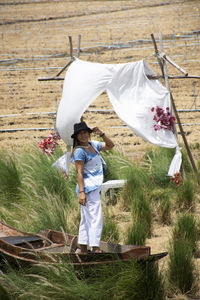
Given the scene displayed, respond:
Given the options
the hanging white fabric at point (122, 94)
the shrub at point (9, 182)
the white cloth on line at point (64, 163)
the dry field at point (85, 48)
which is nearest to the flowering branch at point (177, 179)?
the hanging white fabric at point (122, 94)

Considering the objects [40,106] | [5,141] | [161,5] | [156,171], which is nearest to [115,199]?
[156,171]

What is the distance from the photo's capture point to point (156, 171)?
26.3 ft

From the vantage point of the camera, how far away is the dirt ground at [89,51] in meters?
12.9

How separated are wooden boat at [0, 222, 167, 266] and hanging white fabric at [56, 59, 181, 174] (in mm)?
1402

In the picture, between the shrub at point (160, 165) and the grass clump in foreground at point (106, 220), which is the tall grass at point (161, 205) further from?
the shrub at point (160, 165)

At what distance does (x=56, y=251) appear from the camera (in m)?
5.12

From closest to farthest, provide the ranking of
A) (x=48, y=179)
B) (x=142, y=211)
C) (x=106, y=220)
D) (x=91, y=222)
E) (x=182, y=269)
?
(x=182, y=269) < (x=91, y=222) < (x=106, y=220) < (x=142, y=211) < (x=48, y=179)

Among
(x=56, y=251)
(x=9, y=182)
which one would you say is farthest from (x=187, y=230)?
(x=9, y=182)

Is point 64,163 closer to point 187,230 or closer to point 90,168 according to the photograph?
point 90,168

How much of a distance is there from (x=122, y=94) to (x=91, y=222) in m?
2.87

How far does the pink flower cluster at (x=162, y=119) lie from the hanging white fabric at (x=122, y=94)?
3.2 inches

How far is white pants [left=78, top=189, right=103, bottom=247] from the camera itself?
4.90 metres

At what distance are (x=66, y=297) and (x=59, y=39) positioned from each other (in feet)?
67.9

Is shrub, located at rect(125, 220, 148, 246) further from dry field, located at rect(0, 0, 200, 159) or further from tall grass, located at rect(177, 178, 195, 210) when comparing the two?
dry field, located at rect(0, 0, 200, 159)
